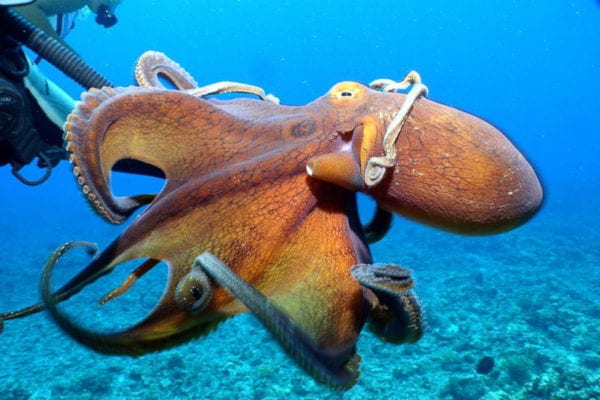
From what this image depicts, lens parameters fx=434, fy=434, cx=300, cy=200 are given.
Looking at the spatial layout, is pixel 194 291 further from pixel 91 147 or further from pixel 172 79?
pixel 172 79

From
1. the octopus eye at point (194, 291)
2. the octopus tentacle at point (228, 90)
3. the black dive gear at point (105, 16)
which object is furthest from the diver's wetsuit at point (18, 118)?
the black dive gear at point (105, 16)

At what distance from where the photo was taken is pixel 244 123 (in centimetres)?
146

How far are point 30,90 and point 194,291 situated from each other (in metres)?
1.74

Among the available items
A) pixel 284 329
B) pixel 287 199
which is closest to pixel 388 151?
pixel 287 199

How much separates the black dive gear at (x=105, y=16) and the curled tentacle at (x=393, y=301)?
4.82 meters

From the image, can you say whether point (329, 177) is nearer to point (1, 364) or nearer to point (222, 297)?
point (222, 297)

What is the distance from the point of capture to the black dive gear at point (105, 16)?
4.75m

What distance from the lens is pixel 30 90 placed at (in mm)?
2193

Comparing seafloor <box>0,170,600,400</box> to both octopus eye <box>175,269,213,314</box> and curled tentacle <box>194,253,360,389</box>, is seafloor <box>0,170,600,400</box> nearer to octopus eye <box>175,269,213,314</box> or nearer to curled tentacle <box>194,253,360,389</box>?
octopus eye <box>175,269,213,314</box>

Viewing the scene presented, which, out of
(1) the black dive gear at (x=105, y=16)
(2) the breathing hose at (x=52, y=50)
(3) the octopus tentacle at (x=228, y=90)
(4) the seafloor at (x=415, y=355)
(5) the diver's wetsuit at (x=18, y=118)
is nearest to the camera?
(3) the octopus tentacle at (x=228, y=90)

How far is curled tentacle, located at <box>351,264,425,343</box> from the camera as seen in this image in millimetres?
1100

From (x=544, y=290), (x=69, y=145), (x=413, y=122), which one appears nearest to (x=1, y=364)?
(x=69, y=145)

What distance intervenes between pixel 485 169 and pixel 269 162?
0.65 meters

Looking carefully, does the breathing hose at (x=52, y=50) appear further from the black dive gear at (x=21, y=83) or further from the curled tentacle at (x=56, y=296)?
the curled tentacle at (x=56, y=296)
